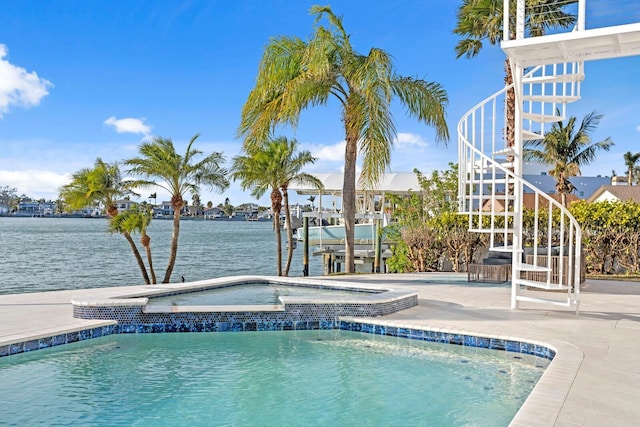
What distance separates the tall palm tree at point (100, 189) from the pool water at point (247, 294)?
19.5 ft

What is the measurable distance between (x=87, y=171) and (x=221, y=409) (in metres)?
11.5

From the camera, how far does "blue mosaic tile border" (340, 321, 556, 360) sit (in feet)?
18.9

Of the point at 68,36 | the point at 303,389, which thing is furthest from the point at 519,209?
the point at 68,36

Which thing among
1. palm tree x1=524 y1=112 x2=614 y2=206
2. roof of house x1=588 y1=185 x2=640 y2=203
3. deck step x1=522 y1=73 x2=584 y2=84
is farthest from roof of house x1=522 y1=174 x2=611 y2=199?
deck step x1=522 y1=73 x2=584 y2=84

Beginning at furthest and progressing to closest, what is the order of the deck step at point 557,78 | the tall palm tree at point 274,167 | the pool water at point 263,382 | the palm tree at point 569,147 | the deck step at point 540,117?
the palm tree at point 569,147 → the tall palm tree at point 274,167 → the deck step at point 540,117 → the deck step at point 557,78 → the pool water at point 263,382

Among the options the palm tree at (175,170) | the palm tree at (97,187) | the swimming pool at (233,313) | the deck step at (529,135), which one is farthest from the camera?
the palm tree at (175,170)

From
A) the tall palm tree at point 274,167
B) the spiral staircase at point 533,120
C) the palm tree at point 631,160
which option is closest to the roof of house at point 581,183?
the palm tree at point 631,160

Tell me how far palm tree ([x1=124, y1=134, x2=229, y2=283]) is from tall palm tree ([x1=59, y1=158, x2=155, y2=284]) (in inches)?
19.1

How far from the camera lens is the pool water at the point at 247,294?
8.24 m

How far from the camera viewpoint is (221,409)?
14.4 feet

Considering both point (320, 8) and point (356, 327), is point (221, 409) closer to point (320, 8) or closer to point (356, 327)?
point (356, 327)

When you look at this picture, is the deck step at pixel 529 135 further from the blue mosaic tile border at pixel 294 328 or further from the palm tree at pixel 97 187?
the palm tree at pixel 97 187

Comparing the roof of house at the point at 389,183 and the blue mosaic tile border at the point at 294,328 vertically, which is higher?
the roof of house at the point at 389,183

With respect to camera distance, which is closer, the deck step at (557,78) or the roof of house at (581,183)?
the deck step at (557,78)
